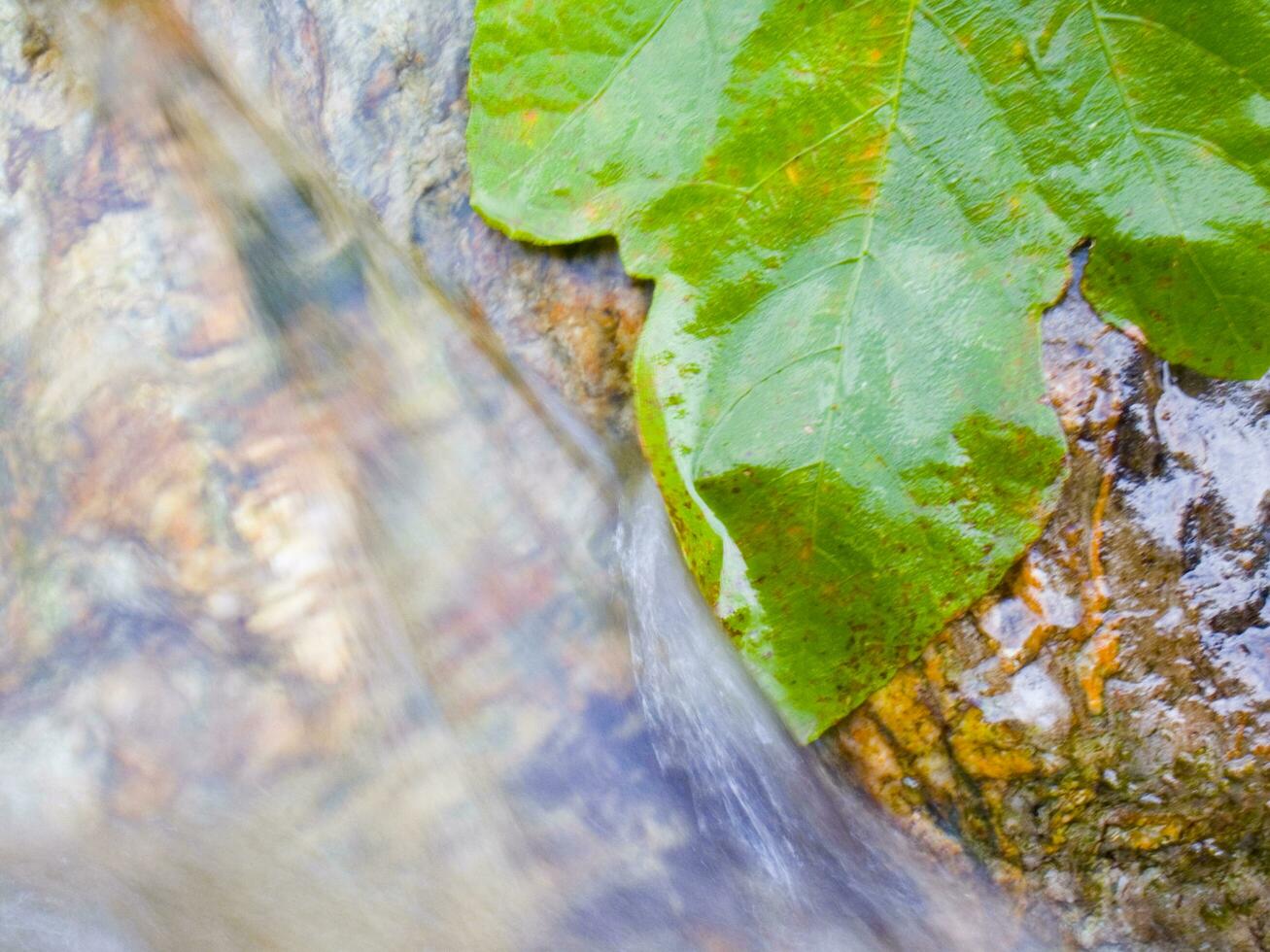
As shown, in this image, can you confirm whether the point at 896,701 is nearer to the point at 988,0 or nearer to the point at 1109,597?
the point at 1109,597

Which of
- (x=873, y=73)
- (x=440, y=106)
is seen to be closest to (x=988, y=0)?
(x=873, y=73)

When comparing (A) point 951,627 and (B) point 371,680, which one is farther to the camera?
(B) point 371,680

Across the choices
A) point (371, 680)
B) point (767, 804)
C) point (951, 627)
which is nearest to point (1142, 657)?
point (951, 627)

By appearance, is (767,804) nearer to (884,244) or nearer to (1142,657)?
(1142,657)

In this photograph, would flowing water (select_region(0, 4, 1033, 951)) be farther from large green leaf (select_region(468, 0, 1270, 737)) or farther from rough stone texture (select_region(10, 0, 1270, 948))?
large green leaf (select_region(468, 0, 1270, 737))

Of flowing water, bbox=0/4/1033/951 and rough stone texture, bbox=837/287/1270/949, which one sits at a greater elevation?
flowing water, bbox=0/4/1033/951

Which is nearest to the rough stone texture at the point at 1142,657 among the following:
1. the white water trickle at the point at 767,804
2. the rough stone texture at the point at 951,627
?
the rough stone texture at the point at 951,627

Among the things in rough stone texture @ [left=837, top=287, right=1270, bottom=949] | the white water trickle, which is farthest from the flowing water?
rough stone texture @ [left=837, top=287, right=1270, bottom=949]
